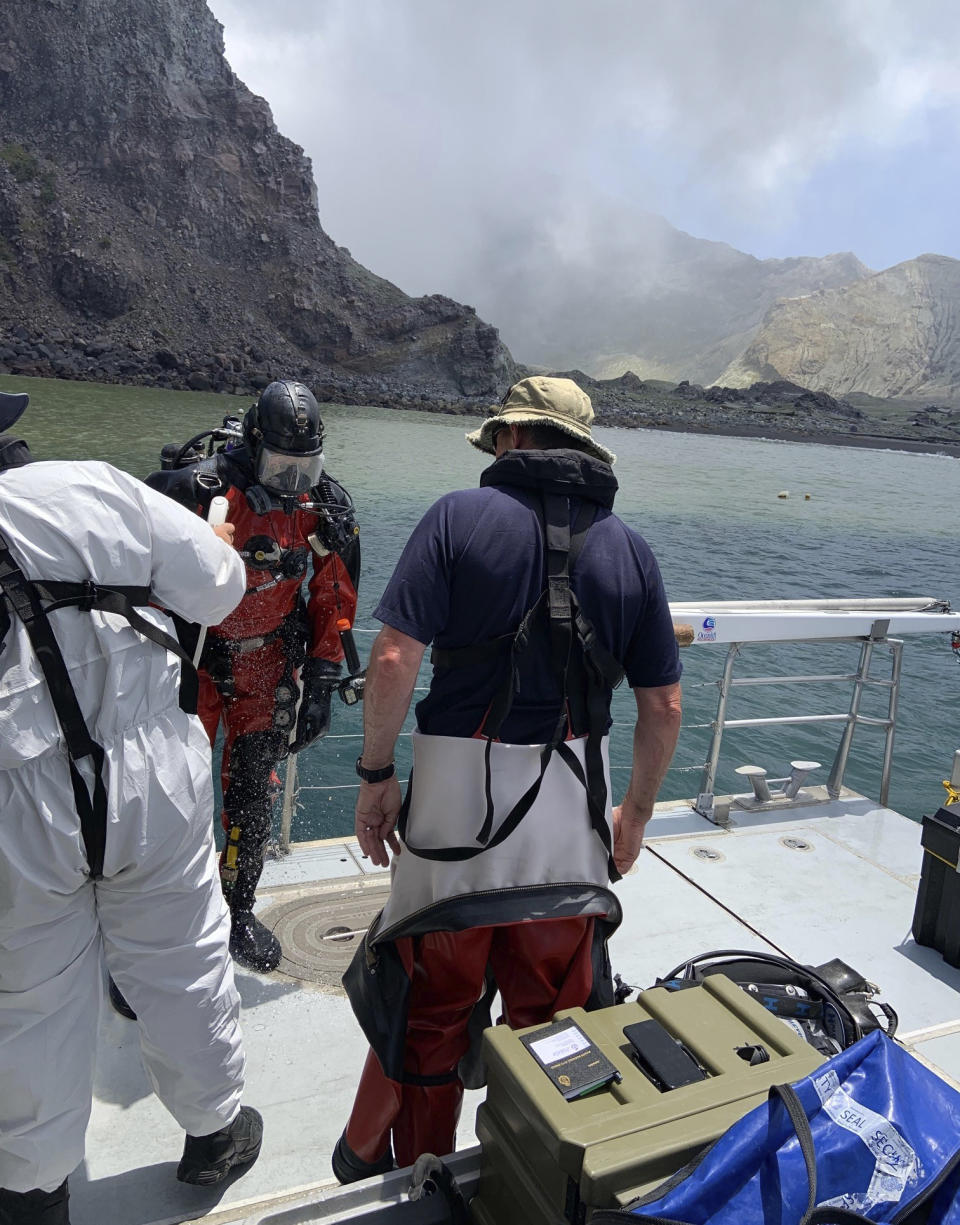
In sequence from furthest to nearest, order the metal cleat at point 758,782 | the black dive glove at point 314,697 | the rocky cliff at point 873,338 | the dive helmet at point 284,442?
the rocky cliff at point 873,338 < the metal cleat at point 758,782 < the black dive glove at point 314,697 < the dive helmet at point 284,442

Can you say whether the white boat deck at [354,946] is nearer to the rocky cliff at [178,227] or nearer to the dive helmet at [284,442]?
the dive helmet at [284,442]

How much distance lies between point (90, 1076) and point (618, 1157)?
1.09m

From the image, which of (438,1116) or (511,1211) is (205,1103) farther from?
(511,1211)

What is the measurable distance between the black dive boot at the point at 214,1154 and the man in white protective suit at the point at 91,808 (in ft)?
0.54

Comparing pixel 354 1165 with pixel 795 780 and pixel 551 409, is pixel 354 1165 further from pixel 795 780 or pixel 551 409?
pixel 795 780

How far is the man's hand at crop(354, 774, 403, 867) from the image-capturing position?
1.89 m

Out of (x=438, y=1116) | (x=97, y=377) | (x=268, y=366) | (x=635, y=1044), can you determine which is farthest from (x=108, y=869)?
(x=268, y=366)

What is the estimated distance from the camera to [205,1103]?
72.6 inches

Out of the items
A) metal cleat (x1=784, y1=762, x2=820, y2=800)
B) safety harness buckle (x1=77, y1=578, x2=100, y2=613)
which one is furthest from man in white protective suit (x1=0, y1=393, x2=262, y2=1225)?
metal cleat (x1=784, y1=762, x2=820, y2=800)

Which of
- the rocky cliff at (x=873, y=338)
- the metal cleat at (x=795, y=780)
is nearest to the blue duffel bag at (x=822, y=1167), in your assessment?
the metal cleat at (x=795, y=780)

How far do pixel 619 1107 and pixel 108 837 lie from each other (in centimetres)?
99

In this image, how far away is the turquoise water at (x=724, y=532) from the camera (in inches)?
342

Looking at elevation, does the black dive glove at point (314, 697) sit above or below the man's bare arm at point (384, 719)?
below

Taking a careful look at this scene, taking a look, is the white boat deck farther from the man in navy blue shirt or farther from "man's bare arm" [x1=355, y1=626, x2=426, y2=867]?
"man's bare arm" [x1=355, y1=626, x2=426, y2=867]
